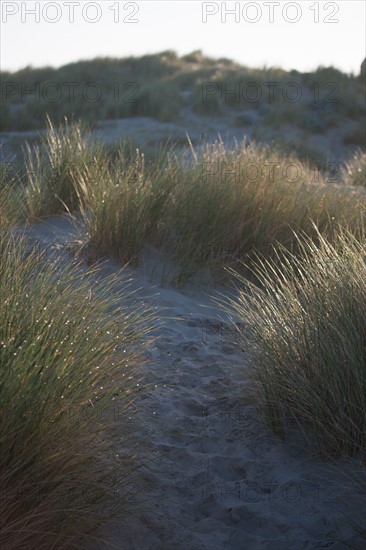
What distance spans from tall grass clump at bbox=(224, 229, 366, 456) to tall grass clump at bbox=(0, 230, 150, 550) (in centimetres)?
65

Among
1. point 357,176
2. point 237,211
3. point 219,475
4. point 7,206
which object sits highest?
point 7,206

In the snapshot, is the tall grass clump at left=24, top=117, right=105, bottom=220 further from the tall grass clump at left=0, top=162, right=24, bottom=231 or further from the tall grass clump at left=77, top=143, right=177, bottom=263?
the tall grass clump at left=77, top=143, right=177, bottom=263

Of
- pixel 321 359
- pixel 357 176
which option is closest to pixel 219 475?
pixel 321 359

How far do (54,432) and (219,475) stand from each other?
0.79 meters

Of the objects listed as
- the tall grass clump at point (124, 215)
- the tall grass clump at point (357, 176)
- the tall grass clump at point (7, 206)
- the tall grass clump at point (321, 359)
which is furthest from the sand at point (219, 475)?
the tall grass clump at point (357, 176)

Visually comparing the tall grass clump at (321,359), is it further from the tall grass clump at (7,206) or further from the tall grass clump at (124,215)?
the tall grass clump at (7,206)

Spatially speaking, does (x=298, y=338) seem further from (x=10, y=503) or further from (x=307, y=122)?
(x=307, y=122)

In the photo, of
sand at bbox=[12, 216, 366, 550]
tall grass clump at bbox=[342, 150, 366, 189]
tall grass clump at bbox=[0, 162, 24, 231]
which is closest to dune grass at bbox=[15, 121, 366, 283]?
tall grass clump at bbox=[0, 162, 24, 231]

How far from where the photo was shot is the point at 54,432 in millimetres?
2391

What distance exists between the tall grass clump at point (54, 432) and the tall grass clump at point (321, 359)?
2.13 feet

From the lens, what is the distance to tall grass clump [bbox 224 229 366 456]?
2799 mm

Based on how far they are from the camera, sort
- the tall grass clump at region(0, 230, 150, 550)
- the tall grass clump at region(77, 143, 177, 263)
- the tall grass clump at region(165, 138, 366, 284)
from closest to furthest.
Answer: the tall grass clump at region(0, 230, 150, 550) < the tall grass clump at region(77, 143, 177, 263) < the tall grass clump at region(165, 138, 366, 284)

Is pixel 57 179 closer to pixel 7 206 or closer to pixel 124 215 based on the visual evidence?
pixel 7 206

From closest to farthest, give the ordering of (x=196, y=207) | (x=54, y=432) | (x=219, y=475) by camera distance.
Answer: (x=54, y=432)
(x=219, y=475)
(x=196, y=207)
